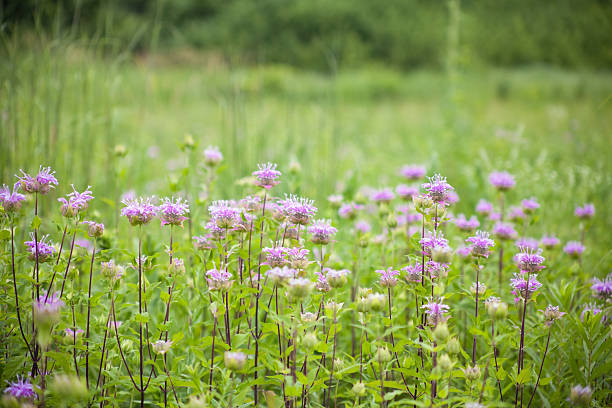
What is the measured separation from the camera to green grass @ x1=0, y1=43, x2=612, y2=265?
6.79 ft

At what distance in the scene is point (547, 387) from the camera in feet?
4.38

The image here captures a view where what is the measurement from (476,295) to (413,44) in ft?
52.0

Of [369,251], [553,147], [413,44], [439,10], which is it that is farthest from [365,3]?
[369,251]

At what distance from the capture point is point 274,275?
0.93 meters

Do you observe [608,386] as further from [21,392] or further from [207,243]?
[21,392]

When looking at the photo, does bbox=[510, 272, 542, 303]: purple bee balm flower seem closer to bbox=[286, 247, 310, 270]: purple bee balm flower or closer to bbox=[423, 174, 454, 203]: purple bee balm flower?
bbox=[423, 174, 454, 203]: purple bee balm flower

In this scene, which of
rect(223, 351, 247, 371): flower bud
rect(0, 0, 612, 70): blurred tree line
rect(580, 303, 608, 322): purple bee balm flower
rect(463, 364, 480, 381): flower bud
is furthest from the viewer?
rect(0, 0, 612, 70): blurred tree line

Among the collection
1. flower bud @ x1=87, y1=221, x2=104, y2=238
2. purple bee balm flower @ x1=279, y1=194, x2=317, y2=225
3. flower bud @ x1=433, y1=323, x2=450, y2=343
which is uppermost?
purple bee balm flower @ x1=279, y1=194, x2=317, y2=225

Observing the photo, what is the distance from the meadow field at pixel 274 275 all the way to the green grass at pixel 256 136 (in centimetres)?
3

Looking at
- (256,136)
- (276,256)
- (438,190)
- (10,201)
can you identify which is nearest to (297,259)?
(276,256)

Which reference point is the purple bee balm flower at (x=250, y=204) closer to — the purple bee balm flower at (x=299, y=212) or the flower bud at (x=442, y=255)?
the purple bee balm flower at (x=299, y=212)

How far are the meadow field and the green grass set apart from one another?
28 mm

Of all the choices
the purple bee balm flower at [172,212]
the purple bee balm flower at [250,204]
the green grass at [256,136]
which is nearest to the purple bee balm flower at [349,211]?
the green grass at [256,136]

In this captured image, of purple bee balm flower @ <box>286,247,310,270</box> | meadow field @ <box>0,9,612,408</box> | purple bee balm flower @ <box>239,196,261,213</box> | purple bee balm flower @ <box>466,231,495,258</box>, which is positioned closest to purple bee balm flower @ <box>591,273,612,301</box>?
meadow field @ <box>0,9,612,408</box>
